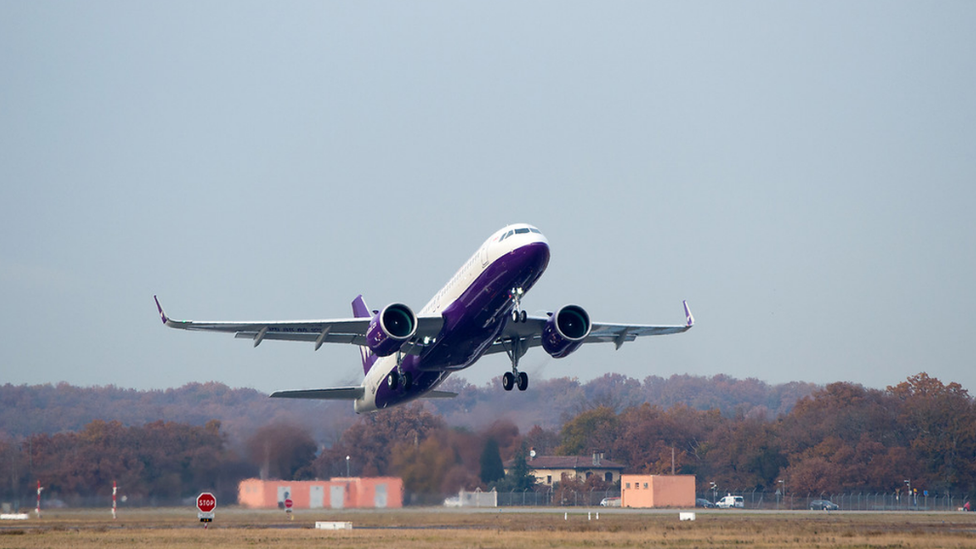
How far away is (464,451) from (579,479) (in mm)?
31429

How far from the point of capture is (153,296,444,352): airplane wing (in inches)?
1513

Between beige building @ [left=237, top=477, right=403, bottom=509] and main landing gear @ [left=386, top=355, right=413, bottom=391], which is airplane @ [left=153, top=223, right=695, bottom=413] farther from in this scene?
beige building @ [left=237, top=477, right=403, bottom=509]

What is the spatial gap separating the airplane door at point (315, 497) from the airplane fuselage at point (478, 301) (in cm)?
951

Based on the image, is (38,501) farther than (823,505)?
No

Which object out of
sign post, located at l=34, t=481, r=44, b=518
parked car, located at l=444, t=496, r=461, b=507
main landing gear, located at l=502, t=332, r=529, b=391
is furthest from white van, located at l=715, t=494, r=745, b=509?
sign post, located at l=34, t=481, r=44, b=518

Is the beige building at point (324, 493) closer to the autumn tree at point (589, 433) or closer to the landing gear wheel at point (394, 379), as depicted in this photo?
the landing gear wheel at point (394, 379)

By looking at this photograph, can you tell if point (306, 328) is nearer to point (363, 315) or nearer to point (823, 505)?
point (363, 315)

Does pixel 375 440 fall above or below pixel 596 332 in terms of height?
below

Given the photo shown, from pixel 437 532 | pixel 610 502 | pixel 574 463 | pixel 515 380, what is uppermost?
pixel 515 380

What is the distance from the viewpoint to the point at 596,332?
45312mm

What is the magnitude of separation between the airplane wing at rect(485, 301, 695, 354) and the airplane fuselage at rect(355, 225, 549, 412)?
8.72 ft

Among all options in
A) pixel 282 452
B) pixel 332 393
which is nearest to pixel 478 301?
pixel 332 393

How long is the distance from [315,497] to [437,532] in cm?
1275

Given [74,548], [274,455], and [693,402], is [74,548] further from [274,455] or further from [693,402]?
[693,402]
